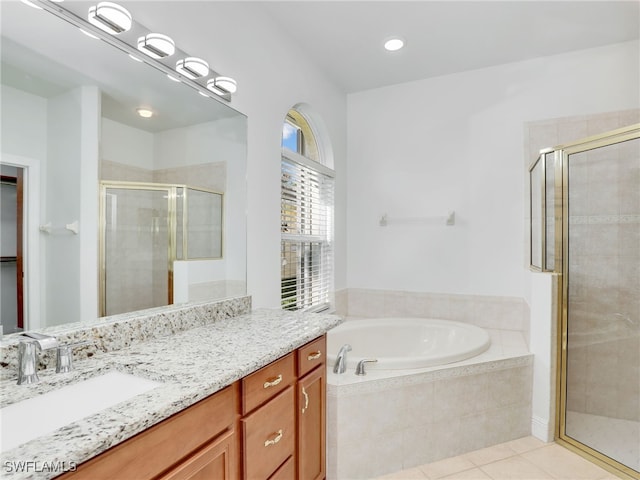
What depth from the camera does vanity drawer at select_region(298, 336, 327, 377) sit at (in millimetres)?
1491

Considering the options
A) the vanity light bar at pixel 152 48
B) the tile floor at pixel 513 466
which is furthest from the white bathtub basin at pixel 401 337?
the vanity light bar at pixel 152 48

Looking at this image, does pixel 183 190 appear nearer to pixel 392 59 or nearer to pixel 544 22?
pixel 392 59

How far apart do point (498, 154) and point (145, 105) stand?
266 cm

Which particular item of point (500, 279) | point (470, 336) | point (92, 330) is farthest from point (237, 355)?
point (500, 279)

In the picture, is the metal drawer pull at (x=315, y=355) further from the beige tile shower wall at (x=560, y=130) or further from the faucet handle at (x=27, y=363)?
the beige tile shower wall at (x=560, y=130)

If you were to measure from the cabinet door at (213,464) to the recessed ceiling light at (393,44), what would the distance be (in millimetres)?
2642

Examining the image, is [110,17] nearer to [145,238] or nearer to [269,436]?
[145,238]

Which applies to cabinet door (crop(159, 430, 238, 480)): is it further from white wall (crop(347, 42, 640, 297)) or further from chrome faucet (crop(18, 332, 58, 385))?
white wall (crop(347, 42, 640, 297))

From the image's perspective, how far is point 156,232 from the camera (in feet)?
4.88

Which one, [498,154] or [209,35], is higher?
[209,35]

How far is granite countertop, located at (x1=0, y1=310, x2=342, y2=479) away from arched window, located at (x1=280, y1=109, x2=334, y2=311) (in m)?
0.97

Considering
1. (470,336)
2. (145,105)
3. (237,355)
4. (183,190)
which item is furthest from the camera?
(470,336)

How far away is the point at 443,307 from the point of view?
3127mm

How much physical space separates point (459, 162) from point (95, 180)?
274 cm
